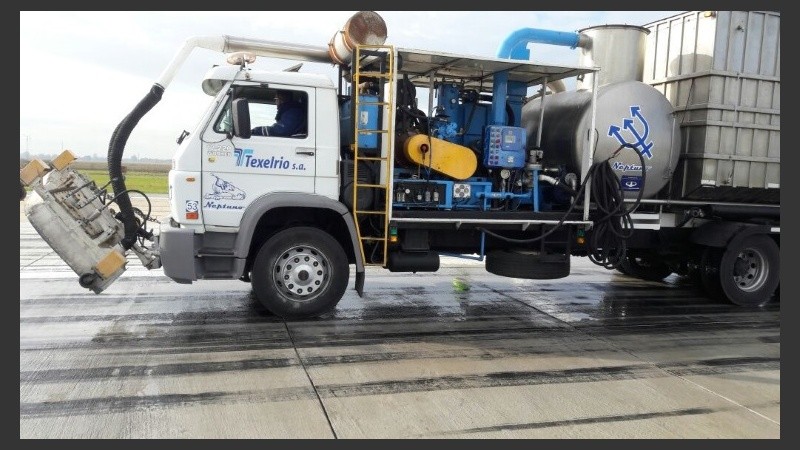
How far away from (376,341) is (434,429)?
200 centimetres

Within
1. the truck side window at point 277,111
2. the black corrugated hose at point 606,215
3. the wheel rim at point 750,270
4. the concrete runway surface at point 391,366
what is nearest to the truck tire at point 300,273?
the concrete runway surface at point 391,366

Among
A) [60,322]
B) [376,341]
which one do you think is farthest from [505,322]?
[60,322]

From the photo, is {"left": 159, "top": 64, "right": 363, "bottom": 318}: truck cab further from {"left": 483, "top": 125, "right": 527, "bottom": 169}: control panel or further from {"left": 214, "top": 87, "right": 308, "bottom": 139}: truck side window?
{"left": 483, "top": 125, "right": 527, "bottom": 169}: control panel

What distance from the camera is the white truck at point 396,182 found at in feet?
20.1

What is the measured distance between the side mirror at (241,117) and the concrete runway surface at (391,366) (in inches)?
80.5

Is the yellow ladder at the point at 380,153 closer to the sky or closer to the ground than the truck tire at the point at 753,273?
closer to the sky

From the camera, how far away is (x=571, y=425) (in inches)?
157

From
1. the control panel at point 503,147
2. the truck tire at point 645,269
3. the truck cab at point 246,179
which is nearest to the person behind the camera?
the truck cab at point 246,179

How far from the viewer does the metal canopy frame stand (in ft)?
21.6

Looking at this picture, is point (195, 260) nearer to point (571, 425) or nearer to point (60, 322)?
point (60, 322)

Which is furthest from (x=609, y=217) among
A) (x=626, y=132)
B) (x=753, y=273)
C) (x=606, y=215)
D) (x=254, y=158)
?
(x=254, y=158)

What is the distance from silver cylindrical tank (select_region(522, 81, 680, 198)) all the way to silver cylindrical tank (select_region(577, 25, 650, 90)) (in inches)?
28.8

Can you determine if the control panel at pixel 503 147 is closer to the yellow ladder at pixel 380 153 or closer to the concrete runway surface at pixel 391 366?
the yellow ladder at pixel 380 153

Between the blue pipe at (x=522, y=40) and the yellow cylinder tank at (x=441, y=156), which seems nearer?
the yellow cylinder tank at (x=441, y=156)
